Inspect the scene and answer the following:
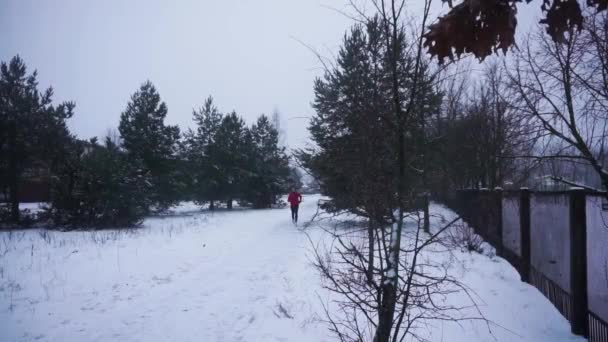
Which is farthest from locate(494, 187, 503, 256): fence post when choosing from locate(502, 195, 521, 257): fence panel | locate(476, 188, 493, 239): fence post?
locate(476, 188, 493, 239): fence post

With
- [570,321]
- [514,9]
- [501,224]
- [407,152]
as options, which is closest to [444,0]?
[514,9]

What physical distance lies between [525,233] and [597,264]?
7.51ft

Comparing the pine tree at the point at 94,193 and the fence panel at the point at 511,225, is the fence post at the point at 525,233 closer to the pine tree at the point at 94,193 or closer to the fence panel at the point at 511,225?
the fence panel at the point at 511,225

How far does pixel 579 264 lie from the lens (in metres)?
3.82

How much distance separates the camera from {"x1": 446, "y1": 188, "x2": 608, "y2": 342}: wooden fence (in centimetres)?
371

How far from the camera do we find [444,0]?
1665mm

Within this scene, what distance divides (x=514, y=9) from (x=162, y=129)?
85.4 ft

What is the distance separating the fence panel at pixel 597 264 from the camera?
3.62m

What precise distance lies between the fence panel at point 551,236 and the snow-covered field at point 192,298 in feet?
1.63

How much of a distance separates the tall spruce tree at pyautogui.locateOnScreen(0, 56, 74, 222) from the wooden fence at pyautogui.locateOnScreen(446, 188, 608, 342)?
68.1ft

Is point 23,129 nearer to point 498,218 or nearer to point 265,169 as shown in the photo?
point 265,169

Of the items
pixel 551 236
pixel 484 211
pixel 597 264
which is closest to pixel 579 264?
pixel 597 264

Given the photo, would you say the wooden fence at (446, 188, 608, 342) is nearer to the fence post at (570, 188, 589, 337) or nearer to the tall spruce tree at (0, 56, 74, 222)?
the fence post at (570, 188, 589, 337)

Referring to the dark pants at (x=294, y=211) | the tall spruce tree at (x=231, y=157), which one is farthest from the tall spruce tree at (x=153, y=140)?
the dark pants at (x=294, y=211)
